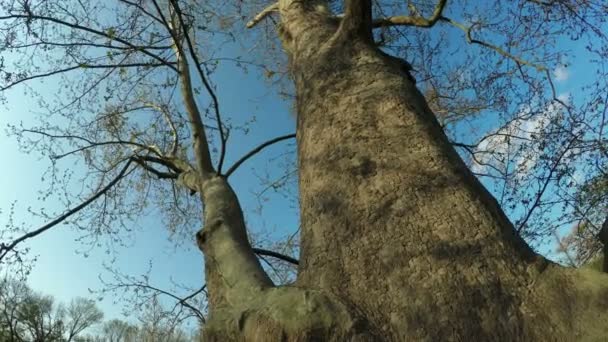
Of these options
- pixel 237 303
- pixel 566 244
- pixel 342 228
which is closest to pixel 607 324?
pixel 342 228

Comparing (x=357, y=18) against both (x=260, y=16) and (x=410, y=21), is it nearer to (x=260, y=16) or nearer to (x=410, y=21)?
(x=410, y=21)

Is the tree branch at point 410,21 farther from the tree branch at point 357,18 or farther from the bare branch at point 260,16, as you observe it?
the bare branch at point 260,16

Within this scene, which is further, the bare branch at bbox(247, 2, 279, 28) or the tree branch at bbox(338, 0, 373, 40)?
the bare branch at bbox(247, 2, 279, 28)

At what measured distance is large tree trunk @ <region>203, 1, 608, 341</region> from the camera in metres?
1.54

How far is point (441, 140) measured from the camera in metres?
2.33

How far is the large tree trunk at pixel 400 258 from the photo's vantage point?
5.04ft

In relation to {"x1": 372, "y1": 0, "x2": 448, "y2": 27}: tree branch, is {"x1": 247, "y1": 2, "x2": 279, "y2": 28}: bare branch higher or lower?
higher

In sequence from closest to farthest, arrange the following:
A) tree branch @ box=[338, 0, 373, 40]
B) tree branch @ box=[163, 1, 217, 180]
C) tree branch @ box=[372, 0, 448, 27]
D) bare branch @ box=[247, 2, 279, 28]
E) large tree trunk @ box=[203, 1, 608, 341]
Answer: large tree trunk @ box=[203, 1, 608, 341] → tree branch @ box=[338, 0, 373, 40] → tree branch @ box=[163, 1, 217, 180] → tree branch @ box=[372, 0, 448, 27] → bare branch @ box=[247, 2, 279, 28]

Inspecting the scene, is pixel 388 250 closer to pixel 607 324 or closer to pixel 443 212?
pixel 443 212

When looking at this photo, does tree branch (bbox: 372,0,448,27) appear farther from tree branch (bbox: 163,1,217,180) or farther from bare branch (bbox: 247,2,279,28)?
bare branch (bbox: 247,2,279,28)

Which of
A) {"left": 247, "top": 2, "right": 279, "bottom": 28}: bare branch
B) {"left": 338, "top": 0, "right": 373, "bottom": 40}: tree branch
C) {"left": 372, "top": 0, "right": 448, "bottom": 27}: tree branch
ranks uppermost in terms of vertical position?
{"left": 247, "top": 2, "right": 279, "bottom": 28}: bare branch

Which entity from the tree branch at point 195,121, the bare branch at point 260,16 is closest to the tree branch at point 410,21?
the tree branch at point 195,121

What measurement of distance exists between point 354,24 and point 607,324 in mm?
2196

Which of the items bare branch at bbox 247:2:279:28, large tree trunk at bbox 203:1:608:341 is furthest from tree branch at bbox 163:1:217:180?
bare branch at bbox 247:2:279:28
